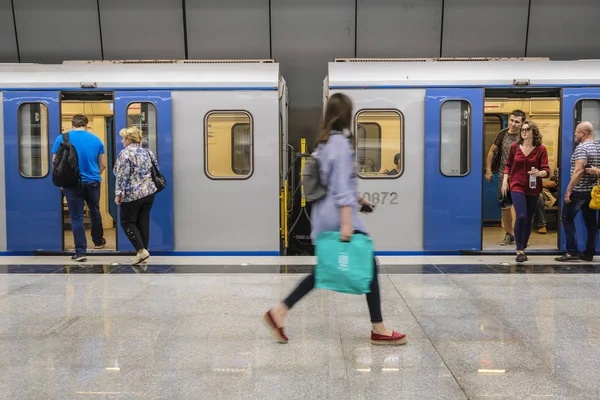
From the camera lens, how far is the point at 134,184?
6.58 meters

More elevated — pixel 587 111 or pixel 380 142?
pixel 587 111

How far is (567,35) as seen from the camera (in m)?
10.9

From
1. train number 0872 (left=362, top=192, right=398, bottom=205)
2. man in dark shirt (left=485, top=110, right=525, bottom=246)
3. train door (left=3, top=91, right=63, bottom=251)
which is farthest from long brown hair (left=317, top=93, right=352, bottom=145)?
train door (left=3, top=91, right=63, bottom=251)

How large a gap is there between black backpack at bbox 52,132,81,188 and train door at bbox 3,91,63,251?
0.79 meters

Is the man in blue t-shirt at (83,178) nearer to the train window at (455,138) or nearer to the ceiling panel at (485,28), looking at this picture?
the train window at (455,138)

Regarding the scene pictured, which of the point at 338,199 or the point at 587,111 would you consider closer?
the point at 338,199

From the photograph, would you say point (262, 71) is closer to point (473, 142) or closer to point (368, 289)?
point (473, 142)

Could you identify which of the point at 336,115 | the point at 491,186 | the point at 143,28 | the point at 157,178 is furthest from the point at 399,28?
the point at 336,115

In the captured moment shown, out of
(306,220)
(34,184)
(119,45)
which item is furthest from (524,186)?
(119,45)

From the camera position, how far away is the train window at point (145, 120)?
7.42 meters

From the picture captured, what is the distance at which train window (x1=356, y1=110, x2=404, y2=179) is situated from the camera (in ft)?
24.1

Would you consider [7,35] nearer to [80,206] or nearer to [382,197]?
[80,206]

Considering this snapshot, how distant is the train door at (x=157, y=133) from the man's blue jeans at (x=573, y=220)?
5400mm

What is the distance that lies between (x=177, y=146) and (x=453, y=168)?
13.0ft
